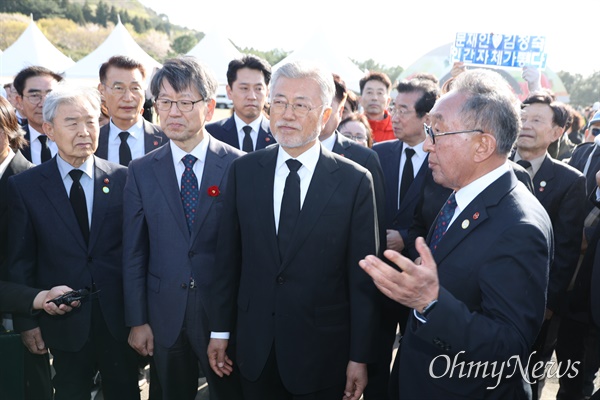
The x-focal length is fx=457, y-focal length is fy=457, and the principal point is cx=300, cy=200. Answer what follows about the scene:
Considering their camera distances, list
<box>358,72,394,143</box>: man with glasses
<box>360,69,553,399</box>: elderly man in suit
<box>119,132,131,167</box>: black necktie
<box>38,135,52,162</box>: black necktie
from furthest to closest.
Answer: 1. <box>358,72,394,143</box>: man with glasses
2. <box>38,135,52,162</box>: black necktie
3. <box>119,132,131,167</box>: black necktie
4. <box>360,69,553,399</box>: elderly man in suit

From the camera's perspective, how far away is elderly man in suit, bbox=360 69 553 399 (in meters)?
1.64

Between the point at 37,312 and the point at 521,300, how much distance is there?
2.54 meters

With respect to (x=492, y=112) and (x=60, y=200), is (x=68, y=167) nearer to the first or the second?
(x=60, y=200)

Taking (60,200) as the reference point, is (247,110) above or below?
above

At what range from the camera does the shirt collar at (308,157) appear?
8.03 ft

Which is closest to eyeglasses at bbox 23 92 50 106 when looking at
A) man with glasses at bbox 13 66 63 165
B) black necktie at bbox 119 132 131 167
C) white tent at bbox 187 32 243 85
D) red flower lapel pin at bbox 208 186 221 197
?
man with glasses at bbox 13 66 63 165

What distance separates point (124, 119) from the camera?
4.27 metres

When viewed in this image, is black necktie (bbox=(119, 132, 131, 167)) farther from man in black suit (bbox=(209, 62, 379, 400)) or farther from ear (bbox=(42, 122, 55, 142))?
man in black suit (bbox=(209, 62, 379, 400))

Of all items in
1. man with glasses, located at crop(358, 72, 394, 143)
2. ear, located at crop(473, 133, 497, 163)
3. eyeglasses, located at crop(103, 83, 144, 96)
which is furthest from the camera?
man with glasses, located at crop(358, 72, 394, 143)

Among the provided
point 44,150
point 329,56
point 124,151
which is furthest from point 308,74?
point 329,56

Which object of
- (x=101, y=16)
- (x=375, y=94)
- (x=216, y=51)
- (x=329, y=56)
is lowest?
(x=375, y=94)

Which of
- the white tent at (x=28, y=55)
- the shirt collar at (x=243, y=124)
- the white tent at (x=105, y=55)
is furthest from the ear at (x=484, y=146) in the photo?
the white tent at (x=28, y=55)

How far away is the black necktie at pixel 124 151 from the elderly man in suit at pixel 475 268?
2.93 m

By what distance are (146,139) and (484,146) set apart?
3.24 meters
